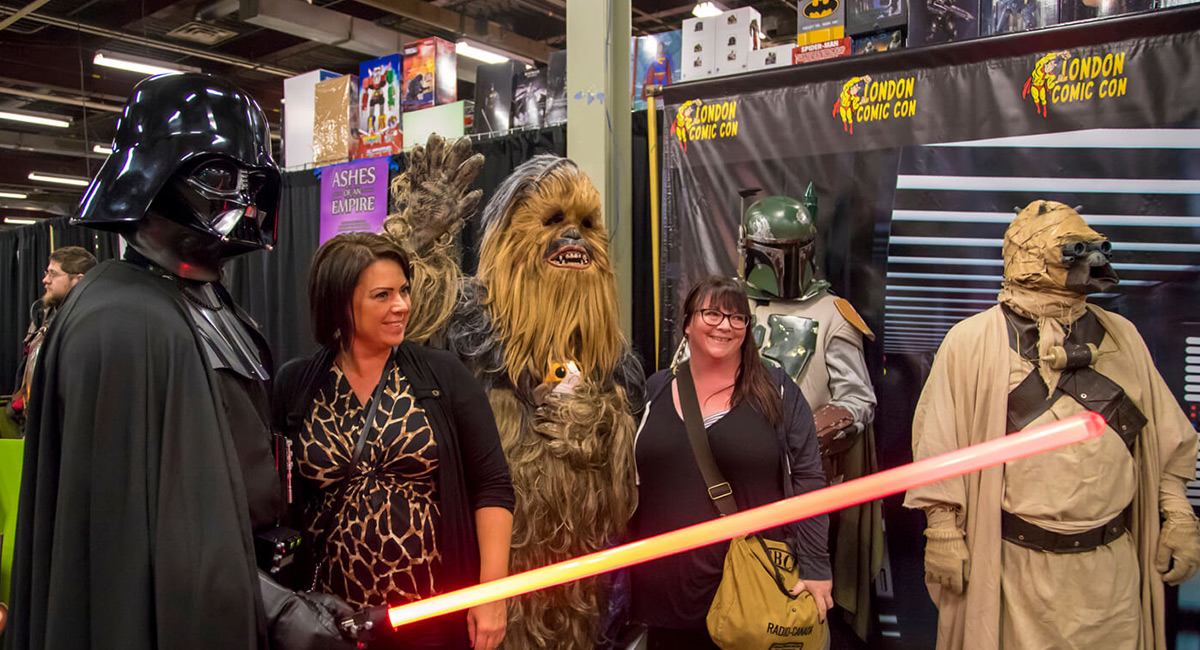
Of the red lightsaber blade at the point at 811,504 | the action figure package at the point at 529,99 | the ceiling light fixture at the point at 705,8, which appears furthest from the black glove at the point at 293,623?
the ceiling light fixture at the point at 705,8

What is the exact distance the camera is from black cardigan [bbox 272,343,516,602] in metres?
1.92

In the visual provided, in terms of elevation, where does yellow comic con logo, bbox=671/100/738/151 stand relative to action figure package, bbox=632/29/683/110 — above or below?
below

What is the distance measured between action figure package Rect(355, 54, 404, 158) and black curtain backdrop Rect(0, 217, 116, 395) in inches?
195

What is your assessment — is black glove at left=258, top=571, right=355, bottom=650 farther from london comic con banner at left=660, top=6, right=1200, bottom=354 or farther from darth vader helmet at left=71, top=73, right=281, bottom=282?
london comic con banner at left=660, top=6, right=1200, bottom=354

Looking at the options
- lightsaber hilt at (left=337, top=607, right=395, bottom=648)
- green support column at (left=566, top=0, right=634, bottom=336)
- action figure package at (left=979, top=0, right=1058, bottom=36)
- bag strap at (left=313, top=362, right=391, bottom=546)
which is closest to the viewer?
lightsaber hilt at (left=337, top=607, right=395, bottom=648)

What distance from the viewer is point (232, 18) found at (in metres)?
8.02

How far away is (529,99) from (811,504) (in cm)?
332

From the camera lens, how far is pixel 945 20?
125 inches

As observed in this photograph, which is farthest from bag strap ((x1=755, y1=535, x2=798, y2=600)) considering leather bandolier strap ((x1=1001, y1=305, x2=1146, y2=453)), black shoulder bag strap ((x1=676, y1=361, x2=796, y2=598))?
leather bandolier strap ((x1=1001, y1=305, x2=1146, y2=453))

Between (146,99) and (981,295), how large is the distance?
292cm

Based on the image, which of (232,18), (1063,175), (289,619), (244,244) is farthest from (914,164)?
(232,18)

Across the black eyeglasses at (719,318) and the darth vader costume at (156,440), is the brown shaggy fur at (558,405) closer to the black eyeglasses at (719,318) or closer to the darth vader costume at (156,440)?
the black eyeglasses at (719,318)

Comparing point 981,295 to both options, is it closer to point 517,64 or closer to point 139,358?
point 517,64

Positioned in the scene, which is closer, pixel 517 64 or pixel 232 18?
pixel 517 64
